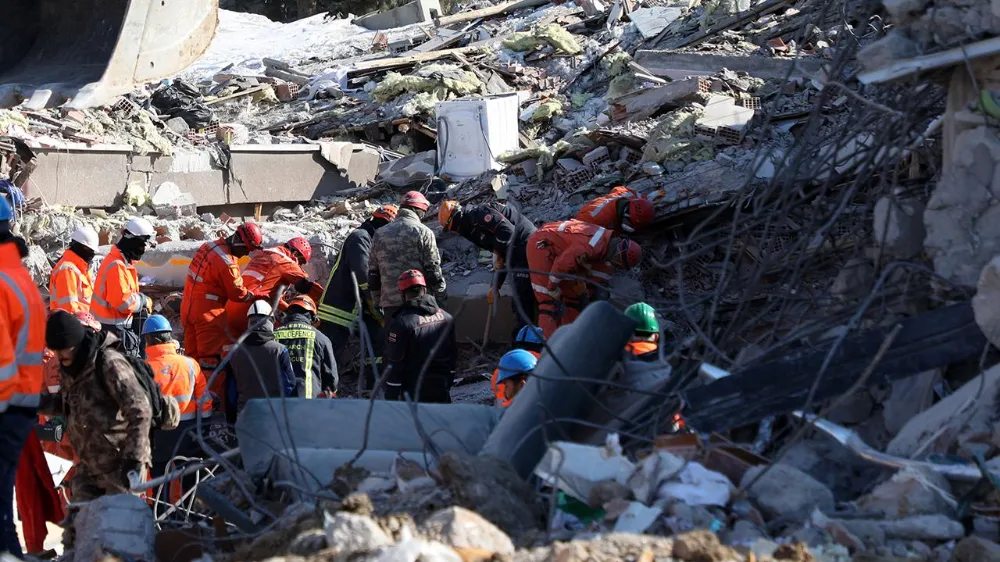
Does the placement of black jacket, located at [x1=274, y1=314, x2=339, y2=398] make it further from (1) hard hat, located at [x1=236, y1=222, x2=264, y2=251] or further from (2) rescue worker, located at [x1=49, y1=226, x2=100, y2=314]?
(2) rescue worker, located at [x1=49, y1=226, x2=100, y2=314]

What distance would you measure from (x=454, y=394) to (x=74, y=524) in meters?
3.96

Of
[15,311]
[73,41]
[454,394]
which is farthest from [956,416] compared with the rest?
[73,41]

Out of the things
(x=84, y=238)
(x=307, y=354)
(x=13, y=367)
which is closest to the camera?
(x=13, y=367)

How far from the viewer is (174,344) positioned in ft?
22.5

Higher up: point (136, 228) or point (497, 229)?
point (136, 228)

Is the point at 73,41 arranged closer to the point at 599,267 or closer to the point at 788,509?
the point at 599,267

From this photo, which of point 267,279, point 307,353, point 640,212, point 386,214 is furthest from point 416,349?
point 640,212

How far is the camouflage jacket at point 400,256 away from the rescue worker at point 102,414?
8.47 feet

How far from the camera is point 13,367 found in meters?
4.80

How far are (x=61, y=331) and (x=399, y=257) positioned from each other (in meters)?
3.01

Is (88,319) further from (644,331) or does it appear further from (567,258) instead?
(644,331)

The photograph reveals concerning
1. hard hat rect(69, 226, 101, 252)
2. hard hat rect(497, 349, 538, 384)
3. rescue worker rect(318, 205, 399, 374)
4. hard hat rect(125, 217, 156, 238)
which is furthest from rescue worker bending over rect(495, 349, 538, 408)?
hard hat rect(69, 226, 101, 252)

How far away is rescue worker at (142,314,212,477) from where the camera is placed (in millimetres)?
6434

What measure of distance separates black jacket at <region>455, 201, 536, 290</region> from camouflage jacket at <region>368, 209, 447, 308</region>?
374mm
